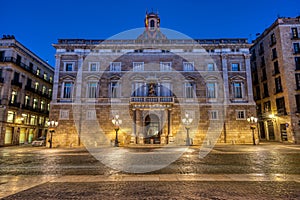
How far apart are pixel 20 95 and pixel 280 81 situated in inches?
1636

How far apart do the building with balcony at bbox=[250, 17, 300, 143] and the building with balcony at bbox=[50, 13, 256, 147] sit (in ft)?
18.5

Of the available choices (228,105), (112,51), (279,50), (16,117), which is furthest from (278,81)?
(16,117)

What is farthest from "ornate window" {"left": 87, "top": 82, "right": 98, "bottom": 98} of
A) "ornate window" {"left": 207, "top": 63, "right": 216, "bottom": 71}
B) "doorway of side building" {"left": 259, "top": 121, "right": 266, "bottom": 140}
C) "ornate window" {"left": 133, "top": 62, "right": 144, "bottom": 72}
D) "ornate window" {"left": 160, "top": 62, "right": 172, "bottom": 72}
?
"doorway of side building" {"left": 259, "top": 121, "right": 266, "bottom": 140}

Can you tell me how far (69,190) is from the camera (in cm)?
533

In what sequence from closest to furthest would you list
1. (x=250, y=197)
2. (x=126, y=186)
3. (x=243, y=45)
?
1. (x=250, y=197)
2. (x=126, y=186)
3. (x=243, y=45)

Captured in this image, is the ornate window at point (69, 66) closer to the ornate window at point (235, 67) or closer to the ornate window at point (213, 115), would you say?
the ornate window at point (213, 115)

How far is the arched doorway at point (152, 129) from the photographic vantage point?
27.0m

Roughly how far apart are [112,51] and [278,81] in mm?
26544

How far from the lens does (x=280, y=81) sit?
96.6ft

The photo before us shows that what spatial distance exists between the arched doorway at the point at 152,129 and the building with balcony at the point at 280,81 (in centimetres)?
1892

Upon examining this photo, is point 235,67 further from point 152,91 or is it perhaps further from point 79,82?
point 79,82

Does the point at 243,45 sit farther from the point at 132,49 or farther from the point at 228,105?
the point at 132,49

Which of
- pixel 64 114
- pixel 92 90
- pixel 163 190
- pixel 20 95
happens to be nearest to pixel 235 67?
pixel 92 90

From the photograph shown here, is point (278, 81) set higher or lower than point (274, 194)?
higher
